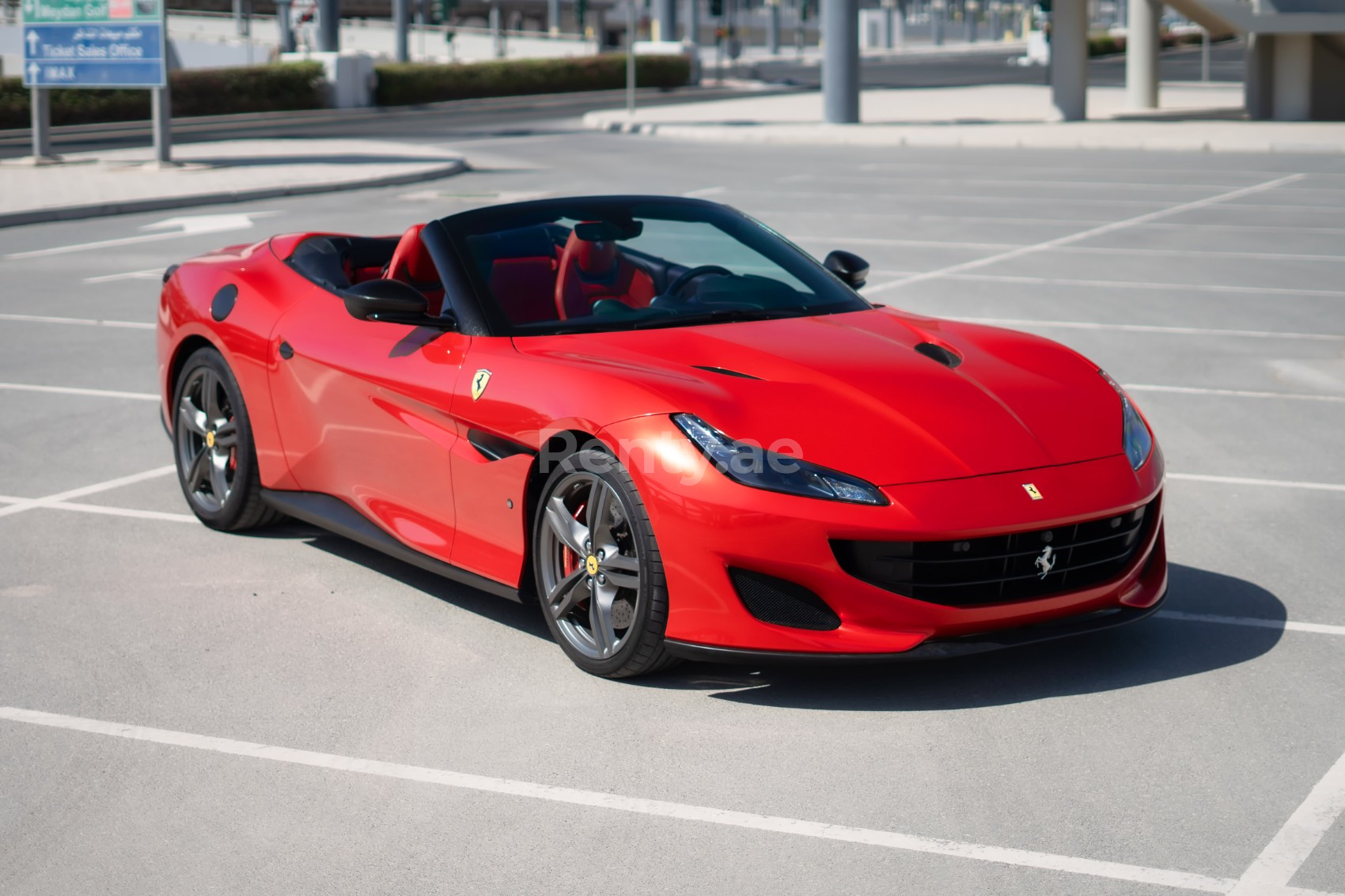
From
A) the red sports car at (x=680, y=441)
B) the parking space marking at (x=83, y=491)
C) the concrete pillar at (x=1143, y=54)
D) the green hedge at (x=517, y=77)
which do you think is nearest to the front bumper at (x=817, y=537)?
the red sports car at (x=680, y=441)

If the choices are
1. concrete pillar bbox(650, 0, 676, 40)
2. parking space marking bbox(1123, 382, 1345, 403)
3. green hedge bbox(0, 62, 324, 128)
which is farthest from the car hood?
concrete pillar bbox(650, 0, 676, 40)

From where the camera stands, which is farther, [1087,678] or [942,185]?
[942,185]

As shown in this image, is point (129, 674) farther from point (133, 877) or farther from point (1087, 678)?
point (1087, 678)

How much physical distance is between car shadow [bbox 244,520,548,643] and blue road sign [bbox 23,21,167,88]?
1876 cm

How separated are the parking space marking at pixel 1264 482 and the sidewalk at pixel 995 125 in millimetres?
23140

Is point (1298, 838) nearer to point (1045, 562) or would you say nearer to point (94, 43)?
point (1045, 562)

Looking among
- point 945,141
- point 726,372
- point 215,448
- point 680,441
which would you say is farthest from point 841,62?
point 680,441

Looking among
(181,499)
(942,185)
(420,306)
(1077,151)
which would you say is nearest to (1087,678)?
(420,306)

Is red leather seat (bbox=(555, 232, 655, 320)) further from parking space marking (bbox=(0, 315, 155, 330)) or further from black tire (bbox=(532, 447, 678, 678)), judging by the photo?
parking space marking (bbox=(0, 315, 155, 330))

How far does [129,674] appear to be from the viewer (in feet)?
16.2

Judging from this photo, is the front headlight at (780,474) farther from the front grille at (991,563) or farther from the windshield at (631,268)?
the windshield at (631,268)

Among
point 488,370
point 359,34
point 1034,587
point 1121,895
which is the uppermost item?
point 359,34

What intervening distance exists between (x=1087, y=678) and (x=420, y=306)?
2.38m

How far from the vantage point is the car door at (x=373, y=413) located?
209 inches
